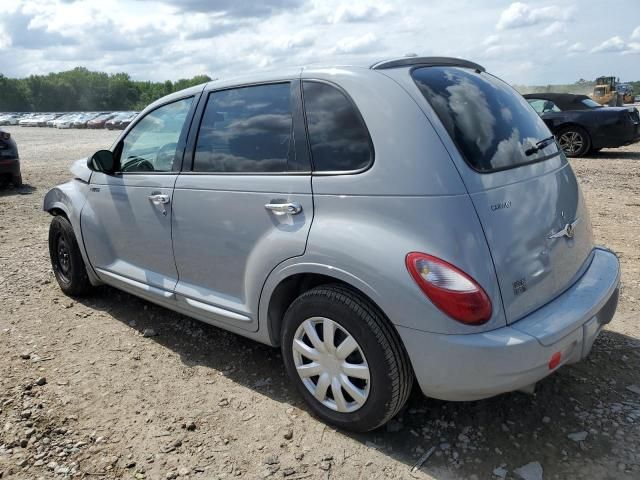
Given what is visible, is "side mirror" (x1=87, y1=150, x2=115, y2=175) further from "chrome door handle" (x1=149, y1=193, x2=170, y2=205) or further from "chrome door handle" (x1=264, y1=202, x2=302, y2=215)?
"chrome door handle" (x1=264, y1=202, x2=302, y2=215)

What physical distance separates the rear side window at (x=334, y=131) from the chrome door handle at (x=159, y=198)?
3.72 feet

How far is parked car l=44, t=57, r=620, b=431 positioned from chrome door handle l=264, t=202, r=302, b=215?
0.01 m

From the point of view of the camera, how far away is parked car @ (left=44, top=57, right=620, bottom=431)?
89.7 inches

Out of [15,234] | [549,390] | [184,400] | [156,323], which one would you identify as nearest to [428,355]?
[549,390]

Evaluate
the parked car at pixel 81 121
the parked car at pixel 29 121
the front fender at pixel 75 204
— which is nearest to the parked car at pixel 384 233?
the front fender at pixel 75 204

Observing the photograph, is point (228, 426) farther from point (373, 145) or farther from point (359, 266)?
point (373, 145)

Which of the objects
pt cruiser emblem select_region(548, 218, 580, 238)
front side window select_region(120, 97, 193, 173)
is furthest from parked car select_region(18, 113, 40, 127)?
pt cruiser emblem select_region(548, 218, 580, 238)

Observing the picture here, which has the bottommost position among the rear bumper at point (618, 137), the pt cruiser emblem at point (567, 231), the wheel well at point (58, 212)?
the rear bumper at point (618, 137)

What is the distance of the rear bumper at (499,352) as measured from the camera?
2.23 meters

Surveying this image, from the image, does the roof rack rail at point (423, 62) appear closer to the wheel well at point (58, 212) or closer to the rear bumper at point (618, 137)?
the wheel well at point (58, 212)

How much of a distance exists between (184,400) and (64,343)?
4.41ft

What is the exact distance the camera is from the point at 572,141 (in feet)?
39.5

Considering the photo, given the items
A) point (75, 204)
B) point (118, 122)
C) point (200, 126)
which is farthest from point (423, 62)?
point (118, 122)

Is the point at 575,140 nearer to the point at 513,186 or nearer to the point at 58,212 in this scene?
the point at 513,186
